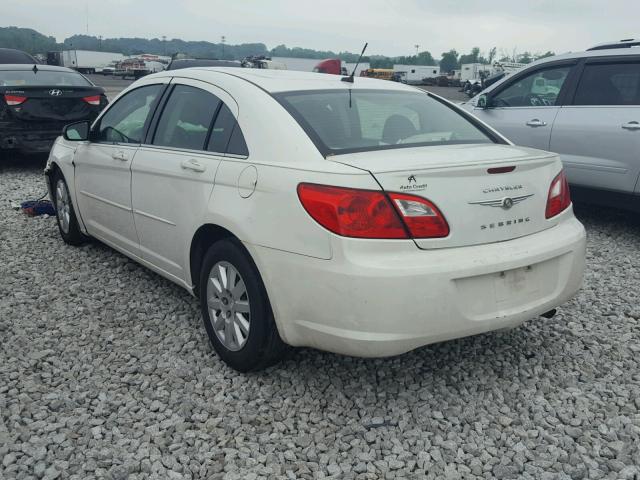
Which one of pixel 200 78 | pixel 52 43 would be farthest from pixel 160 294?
pixel 52 43

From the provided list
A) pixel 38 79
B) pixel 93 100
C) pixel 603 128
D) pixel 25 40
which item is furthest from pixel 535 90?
pixel 25 40

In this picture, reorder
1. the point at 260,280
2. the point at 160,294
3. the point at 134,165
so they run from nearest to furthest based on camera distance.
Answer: the point at 260,280 → the point at 134,165 → the point at 160,294

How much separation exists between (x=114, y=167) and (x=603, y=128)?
443 centimetres

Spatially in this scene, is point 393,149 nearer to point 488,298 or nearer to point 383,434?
point 488,298

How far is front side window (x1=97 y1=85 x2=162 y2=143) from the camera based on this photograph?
13.3 feet

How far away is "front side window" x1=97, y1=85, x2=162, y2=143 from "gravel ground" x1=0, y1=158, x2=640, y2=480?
3.82 feet

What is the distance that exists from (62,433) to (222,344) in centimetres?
89

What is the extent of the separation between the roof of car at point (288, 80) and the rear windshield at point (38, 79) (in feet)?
18.5

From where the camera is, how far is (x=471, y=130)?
11.6 feet

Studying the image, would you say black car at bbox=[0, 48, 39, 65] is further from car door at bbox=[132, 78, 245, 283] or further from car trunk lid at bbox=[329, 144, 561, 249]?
car trunk lid at bbox=[329, 144, 561, 249]

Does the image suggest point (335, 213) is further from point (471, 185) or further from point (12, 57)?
point (12, 57)

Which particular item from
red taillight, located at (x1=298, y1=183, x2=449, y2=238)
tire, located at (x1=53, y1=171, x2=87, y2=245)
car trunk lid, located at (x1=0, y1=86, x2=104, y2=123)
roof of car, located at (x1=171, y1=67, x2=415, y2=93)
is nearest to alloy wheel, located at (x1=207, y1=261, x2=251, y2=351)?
red taillight, located at (x1=298, y1=183, x2=449, y2=238)

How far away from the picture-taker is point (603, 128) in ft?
18.5

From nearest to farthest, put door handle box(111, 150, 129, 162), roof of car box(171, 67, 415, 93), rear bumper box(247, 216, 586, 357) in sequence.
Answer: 1. rear bumper box(247, 216, 586, 357)
2. roof of car box(171, 67, 415, 93)
3. door handle box(111, 150, 129, 162)
